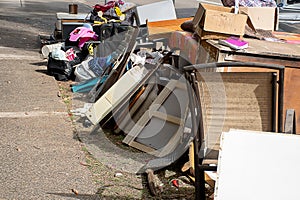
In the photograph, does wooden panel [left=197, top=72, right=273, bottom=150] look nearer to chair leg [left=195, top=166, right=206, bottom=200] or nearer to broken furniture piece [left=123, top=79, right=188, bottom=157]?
chair leg [left=195, top=166, right=206, bottom=200]

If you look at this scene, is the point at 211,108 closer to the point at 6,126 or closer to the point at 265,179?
the point at 265,179

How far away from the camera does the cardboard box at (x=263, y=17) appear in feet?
17.0

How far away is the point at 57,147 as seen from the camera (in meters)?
4.80

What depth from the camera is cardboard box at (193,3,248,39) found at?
4395 mm

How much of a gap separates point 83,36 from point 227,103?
15.6 ft

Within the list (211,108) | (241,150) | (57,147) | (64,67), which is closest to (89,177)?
(57,147)

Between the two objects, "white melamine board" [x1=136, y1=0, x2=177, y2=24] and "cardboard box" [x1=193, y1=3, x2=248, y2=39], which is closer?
"cardboard box" [x1=193, y1=3, x2=248, y2=39]

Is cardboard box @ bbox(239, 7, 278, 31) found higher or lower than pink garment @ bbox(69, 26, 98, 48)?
higher

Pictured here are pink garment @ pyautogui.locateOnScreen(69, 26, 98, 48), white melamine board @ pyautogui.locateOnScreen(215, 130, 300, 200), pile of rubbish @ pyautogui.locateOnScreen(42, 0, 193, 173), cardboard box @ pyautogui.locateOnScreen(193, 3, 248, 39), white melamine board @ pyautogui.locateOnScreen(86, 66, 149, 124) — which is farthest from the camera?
pink garment @ pyautogui.locateOnScreen(69, 26, 98, 48)

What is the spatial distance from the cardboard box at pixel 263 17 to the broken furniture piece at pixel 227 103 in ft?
6.07

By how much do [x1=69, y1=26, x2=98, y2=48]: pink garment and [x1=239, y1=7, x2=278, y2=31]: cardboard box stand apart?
10.5 ft

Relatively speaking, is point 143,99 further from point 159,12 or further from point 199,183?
point 159,12

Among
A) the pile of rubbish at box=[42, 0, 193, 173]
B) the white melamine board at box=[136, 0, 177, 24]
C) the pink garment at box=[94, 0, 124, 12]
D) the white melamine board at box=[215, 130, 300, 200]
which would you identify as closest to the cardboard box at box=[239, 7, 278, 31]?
the pile of rubbish at box=[42, 0, 193, 173]

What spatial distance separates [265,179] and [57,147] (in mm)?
2719
